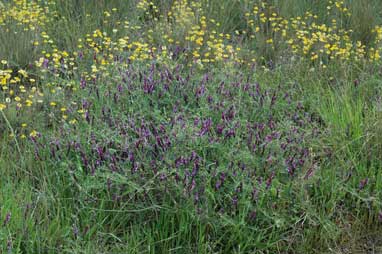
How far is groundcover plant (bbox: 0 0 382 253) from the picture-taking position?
2912 millimetres

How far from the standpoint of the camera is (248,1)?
18.4ft

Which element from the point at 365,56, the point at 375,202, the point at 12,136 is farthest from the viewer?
the point at 365,56

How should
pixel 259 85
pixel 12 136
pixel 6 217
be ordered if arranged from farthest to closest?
pixel 259 85 < pixel 12 136 < pixel 6 217

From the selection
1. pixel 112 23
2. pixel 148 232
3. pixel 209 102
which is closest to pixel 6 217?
pixel 148 232

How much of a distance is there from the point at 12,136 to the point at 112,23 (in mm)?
1854

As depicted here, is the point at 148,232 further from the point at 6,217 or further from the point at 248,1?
the point at 248,1

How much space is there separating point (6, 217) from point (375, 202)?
189cm

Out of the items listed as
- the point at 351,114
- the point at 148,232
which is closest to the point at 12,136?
the point at 148,232

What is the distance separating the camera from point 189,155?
123 inches

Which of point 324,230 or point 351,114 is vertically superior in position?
point 351,114

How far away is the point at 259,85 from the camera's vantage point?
4.03 meters

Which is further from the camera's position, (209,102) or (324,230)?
(209,102)

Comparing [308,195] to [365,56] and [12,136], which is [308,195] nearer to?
[12,136]

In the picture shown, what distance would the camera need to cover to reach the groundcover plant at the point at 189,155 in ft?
9.55
